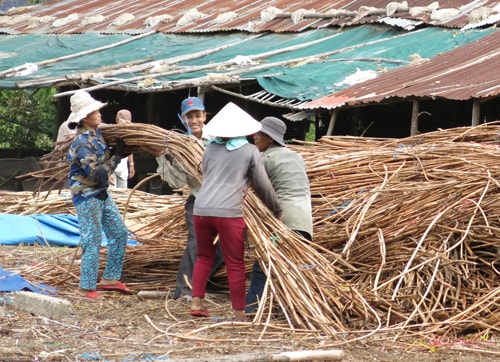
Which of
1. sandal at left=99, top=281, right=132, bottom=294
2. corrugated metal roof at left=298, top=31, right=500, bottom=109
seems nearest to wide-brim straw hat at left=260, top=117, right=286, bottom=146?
sandal at left=99, top=281, right=132, bottom=294

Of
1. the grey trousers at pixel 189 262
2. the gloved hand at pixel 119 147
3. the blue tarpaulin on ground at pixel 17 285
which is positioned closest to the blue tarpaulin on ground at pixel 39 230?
the blue tarpaulin on ground at pixel 17 285

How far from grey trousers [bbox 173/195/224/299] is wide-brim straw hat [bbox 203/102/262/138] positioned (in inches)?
35.8

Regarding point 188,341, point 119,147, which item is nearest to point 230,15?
point 119,147

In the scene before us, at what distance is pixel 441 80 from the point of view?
37.2 ft

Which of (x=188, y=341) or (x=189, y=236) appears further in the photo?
(x=189, y=236)

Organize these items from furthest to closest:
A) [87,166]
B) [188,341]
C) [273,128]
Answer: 1. [87,166]
2. [273,128]
3. [188,341]

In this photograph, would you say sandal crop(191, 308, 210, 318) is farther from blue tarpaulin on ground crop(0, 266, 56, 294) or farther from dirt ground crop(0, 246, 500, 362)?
blue tarpaulin on ground crop(0, 266, 56, 294)

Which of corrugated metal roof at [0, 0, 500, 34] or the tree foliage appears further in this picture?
the tree foliage

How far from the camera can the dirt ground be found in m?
5.31

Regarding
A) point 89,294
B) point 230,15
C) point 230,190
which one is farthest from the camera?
Result: point 230,15

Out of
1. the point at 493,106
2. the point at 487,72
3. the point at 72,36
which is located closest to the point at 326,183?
the point at 487,72

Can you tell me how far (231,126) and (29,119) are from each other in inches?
602

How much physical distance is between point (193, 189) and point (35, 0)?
1984 centimetres

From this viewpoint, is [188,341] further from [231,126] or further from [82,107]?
[82,107]
